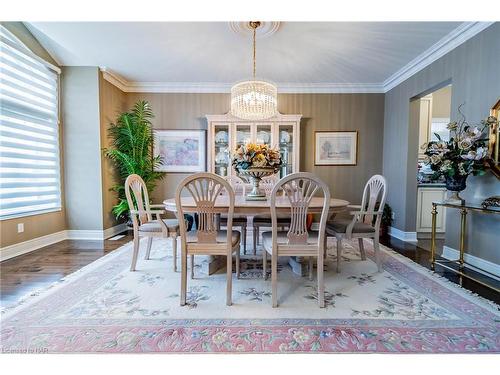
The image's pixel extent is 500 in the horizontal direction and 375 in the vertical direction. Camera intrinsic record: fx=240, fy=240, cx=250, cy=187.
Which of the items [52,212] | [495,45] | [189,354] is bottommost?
[189,354]

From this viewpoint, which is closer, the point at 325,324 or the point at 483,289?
the point at 325,324

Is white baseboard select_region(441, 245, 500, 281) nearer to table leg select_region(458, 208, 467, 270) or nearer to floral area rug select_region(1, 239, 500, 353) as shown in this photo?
table leg select_region(458, 208, 467, 270)

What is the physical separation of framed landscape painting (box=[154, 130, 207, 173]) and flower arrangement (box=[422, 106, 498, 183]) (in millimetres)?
3200

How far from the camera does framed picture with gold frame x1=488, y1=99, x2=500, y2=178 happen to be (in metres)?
2.16

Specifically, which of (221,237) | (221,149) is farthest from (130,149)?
(221,237)

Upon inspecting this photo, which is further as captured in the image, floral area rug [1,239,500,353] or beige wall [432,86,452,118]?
beige wall [432,86,452,118]

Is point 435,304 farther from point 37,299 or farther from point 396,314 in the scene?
point 37,299

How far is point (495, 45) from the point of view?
2.20 metres

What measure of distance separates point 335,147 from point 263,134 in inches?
51.0

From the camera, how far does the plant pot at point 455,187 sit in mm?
2285

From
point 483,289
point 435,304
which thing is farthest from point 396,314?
point 483,289

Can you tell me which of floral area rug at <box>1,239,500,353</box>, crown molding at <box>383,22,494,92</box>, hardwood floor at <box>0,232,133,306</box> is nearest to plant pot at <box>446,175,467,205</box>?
floral area rug at <box>1,239,500,353</box>

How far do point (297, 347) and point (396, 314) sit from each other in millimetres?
790

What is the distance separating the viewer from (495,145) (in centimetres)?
219
